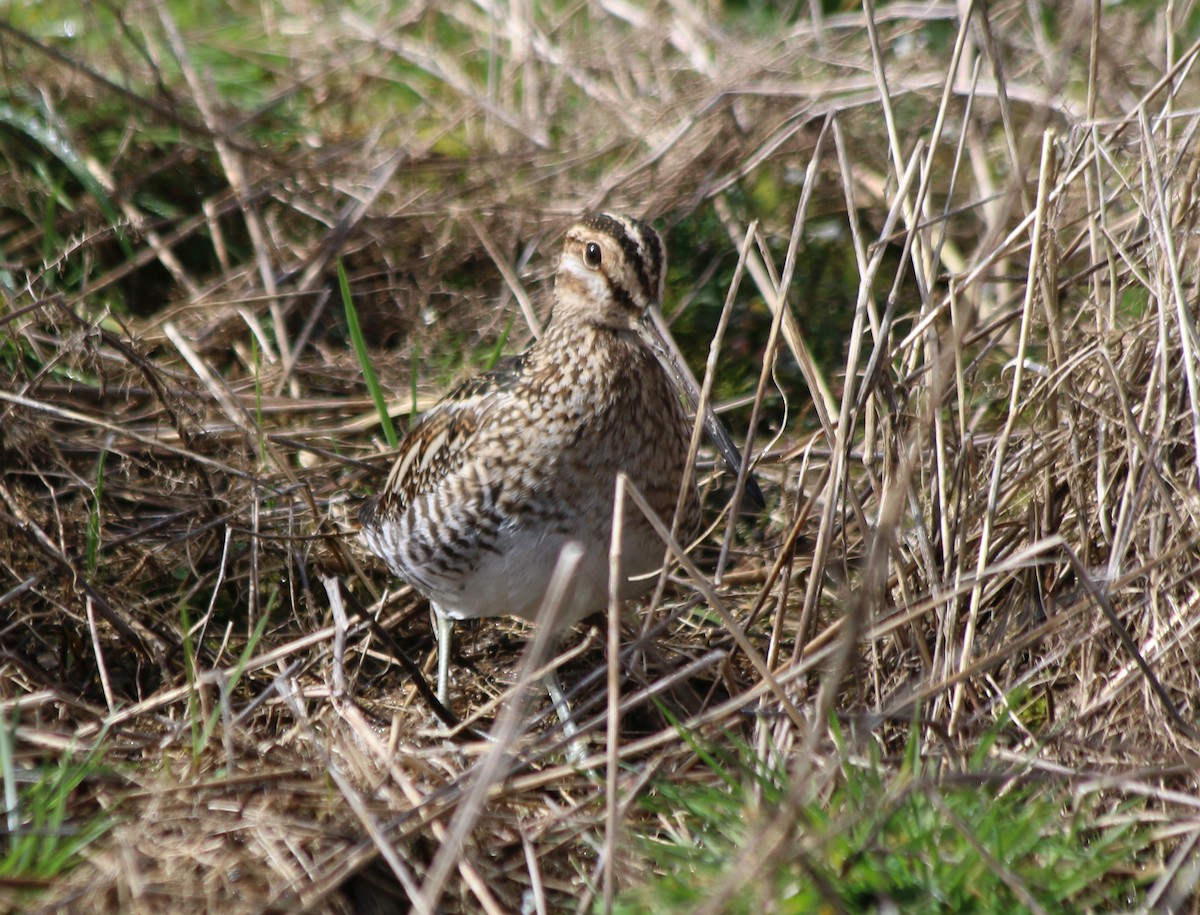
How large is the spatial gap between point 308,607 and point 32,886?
1.61 metres

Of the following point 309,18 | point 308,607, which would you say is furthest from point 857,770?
point 309,18

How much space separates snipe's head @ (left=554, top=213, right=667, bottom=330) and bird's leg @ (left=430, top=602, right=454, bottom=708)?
0.98 meters

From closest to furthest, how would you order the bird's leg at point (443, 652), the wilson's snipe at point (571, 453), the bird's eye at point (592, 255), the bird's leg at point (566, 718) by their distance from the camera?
the bird's leg at point (566, 718)
the wilson's snipe at point (571, 453)
the bird's eye at point (592, 255)
the bird's leg at point (443, 652)

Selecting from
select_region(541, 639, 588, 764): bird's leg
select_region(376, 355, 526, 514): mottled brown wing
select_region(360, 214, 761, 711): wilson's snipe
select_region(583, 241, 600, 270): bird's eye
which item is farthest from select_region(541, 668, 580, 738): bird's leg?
select_region(583, 241, 600, 270): bird's eye

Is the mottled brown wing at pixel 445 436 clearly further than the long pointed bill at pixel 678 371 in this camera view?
Yes

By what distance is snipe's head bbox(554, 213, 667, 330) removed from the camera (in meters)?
3.62

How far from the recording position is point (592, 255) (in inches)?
147

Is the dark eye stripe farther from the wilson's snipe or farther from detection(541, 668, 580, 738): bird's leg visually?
detection(541, 668, 580, 738): bird's leg

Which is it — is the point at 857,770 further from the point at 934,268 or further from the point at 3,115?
the point at 3,115

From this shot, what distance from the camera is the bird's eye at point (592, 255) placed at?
12.2 ft

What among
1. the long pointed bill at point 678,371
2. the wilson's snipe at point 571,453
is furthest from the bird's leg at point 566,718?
the long pointed bill at point 678,371

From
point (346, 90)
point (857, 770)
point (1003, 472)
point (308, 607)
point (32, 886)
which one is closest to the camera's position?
point (32, 886)

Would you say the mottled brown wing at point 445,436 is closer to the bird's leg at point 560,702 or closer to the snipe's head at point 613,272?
the snipe's head at point 613,272

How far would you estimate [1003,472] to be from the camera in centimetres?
353
